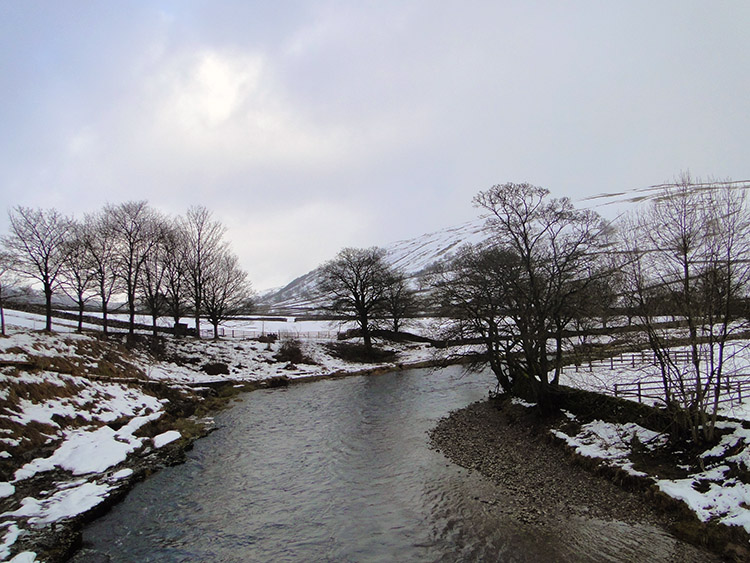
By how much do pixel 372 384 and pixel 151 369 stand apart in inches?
645

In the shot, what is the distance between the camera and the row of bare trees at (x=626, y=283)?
11.6 metres

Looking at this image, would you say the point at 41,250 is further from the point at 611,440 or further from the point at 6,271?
the point at 611,440

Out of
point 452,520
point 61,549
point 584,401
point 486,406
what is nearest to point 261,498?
point 61,549

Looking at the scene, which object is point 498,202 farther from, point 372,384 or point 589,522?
point 372,384

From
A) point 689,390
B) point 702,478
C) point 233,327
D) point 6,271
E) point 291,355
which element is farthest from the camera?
point 233,327

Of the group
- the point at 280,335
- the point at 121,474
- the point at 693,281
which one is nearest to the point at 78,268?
the point at 280,335

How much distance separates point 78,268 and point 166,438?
23.5 m

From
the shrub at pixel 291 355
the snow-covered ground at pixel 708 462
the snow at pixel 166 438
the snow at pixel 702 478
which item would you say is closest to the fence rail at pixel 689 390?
the snow-covered ground at pixel 708 462

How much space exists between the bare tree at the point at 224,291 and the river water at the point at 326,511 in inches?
1105

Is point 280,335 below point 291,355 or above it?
above

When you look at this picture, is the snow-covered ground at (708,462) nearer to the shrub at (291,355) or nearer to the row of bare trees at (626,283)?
the row of bare trees at (626,283)

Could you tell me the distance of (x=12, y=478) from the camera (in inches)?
457

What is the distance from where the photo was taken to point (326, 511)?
11.3m

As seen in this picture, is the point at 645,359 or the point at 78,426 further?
the point at 78,426
